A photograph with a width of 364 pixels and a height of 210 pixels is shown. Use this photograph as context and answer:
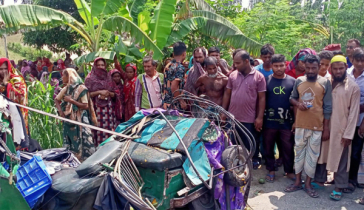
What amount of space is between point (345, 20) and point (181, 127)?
14.9 metres

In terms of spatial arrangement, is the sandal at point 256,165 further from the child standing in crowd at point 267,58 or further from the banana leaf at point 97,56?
the banana leaf at point 97,56

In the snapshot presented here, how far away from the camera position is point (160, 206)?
309 cm

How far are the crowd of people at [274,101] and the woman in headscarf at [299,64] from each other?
2cm

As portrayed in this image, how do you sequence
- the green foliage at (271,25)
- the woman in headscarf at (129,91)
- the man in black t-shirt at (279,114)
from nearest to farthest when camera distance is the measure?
1. the man in black t-shirt at (279,114)
2. the woman in headscarf at (129,91)
3. the green foliage at (271,25)

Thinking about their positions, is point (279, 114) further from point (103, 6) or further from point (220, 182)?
point (103, 6)

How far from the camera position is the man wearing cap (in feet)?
14.0

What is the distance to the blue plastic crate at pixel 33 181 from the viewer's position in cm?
294

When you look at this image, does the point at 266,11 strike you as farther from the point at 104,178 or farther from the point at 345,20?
the point at 104,178

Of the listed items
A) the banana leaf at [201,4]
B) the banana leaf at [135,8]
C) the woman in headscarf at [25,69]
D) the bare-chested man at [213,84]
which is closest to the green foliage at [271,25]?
the banana leaf at [201,4]

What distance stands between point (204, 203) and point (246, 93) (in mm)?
1993

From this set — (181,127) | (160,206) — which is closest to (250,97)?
(181,127)

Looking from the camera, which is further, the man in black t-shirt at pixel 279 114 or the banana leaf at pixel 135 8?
the banana leaf at pixel 135 8

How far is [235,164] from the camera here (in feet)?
11.8

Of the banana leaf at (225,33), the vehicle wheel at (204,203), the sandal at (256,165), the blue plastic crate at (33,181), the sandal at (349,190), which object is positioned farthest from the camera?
the banana leaf at (225,33)
